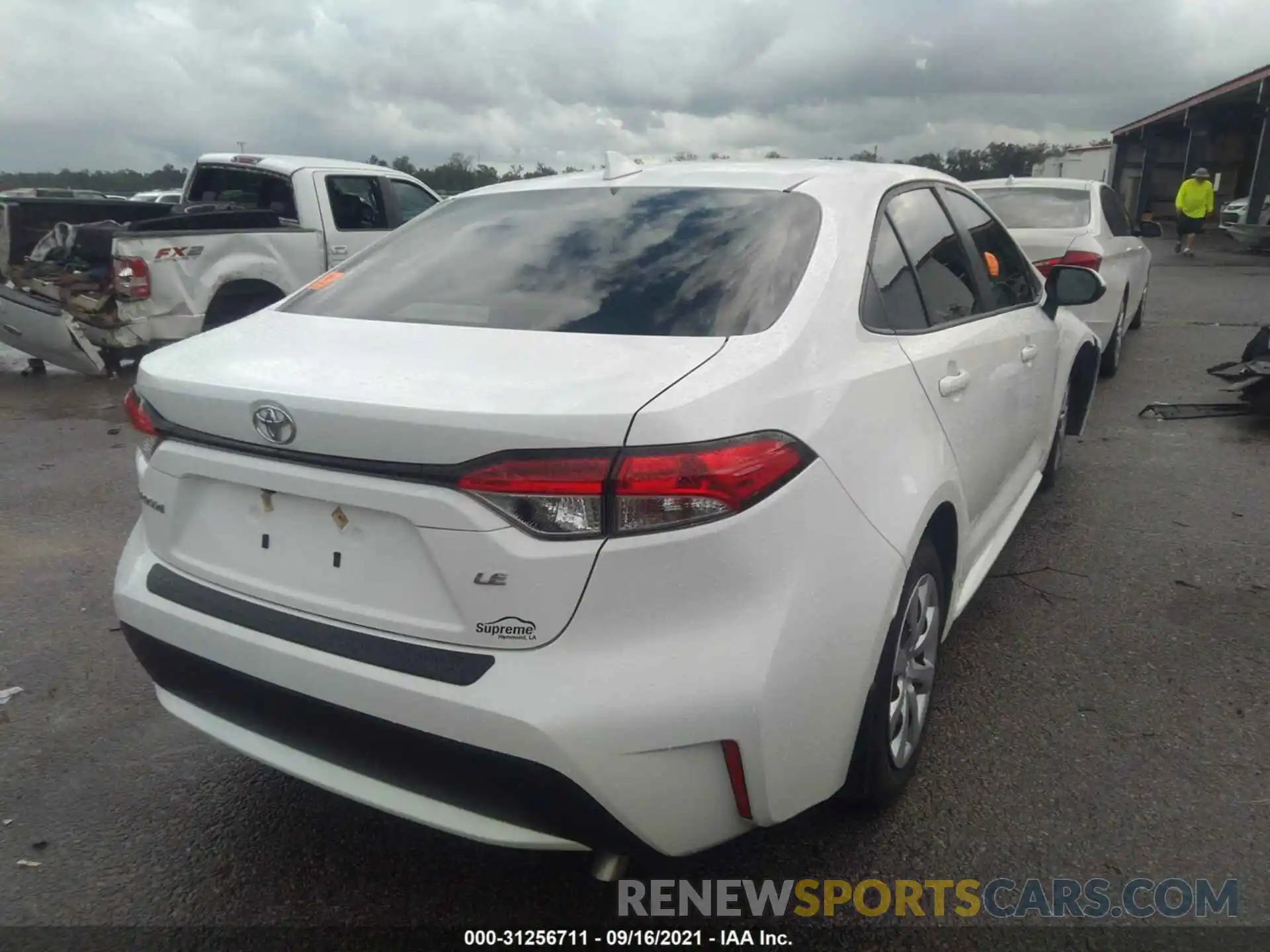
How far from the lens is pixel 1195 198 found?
66.2 ft

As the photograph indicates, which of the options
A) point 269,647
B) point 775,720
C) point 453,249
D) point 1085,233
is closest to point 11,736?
point 269,647

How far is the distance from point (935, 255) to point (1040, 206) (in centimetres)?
553

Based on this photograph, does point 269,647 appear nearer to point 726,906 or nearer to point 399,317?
point 399,317

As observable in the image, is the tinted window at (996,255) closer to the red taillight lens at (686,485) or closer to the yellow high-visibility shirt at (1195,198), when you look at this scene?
the red taillight lens at (686,485)

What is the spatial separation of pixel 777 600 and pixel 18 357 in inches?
440

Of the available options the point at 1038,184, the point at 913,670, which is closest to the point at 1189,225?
the point at 1038,184

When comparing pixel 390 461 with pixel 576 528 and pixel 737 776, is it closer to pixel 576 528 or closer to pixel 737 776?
pixel 576 528

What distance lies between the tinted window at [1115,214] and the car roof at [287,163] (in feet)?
21.4

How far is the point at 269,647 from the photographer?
79.0 inches

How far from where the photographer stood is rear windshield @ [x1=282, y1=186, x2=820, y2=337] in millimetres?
2199

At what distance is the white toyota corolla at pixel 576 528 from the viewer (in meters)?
1.75

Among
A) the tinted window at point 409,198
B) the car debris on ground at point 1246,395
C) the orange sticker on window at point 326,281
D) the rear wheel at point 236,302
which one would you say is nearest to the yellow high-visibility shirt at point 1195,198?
the car debris on ground at point 1246,395

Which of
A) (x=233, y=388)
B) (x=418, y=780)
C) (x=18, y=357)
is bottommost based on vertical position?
(x=18, y=357)

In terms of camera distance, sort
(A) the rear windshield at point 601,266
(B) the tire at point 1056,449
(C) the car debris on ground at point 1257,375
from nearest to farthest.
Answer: (A) the rear windshield at point 601,266
(B) the tire at point 1056,449
(C) the car debris on ground at point 1257,375
